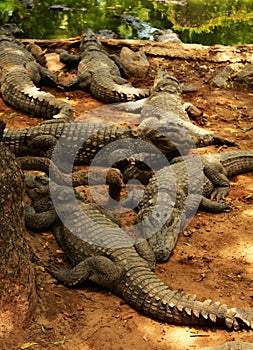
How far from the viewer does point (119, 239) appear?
4.92m

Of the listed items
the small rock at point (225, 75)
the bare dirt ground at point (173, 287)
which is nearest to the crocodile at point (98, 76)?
the small rock at point (225, 75)

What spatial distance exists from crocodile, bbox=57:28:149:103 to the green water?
291cm

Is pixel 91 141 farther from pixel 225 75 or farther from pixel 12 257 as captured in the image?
pixel 225 75

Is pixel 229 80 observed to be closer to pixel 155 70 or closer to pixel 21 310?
pixel 155 70

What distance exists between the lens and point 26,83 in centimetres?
847

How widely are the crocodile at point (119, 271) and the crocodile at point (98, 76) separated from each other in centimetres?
351

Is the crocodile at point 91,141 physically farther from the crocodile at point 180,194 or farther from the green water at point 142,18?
the green water at point 142,18

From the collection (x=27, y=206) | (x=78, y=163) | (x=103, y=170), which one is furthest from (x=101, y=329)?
(x=78, y=163)

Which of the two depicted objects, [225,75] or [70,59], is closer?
[225,75]

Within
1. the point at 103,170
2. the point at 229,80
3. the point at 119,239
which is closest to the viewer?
the point at 119,239

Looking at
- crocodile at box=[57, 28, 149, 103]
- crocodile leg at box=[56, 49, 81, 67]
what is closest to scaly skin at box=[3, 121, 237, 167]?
crocodile at box=[57, 28, 149, 103]

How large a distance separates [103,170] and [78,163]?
21.2 inches

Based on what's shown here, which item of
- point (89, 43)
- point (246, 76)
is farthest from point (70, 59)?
point (246, 76)

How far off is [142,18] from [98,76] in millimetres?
6763
